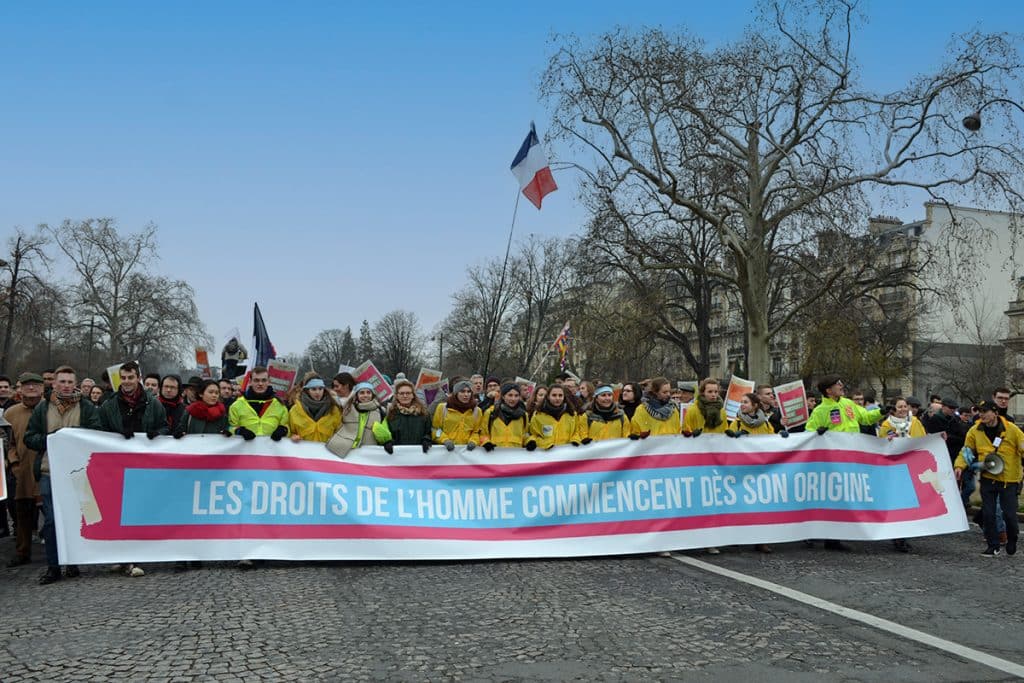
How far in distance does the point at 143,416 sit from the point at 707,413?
5663 mm

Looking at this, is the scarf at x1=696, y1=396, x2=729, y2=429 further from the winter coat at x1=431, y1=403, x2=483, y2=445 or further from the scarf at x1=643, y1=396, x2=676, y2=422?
the winter coat at x1=431, y1=403, x2=483, y2=445

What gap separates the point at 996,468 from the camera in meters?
10.3

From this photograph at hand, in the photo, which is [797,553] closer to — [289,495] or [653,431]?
[653,431]

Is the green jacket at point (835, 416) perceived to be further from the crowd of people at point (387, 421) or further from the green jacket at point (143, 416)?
the green jacket at point (143, 416)

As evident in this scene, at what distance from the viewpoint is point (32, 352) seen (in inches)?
2435

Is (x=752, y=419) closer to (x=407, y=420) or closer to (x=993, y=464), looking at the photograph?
(x=993, y=464)

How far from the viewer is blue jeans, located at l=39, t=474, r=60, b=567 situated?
819 cm

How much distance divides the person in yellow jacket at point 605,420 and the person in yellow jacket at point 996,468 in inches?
153

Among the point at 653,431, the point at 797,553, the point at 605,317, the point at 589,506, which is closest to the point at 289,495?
the point at 589,506

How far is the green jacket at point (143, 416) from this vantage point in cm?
870

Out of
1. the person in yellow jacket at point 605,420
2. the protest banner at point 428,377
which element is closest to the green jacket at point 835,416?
the person in yellow jacket at point 605,420

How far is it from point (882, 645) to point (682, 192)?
1126 inches

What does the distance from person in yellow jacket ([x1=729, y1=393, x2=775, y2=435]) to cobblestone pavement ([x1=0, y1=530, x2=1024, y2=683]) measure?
1866mm

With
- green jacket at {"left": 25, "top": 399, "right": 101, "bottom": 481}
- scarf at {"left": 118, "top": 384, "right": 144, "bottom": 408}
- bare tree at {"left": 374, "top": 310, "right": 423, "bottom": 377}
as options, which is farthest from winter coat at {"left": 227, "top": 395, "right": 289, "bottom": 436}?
bare tree at {"left": 374, "top": 310, "right": 423, "bottom": 377}
